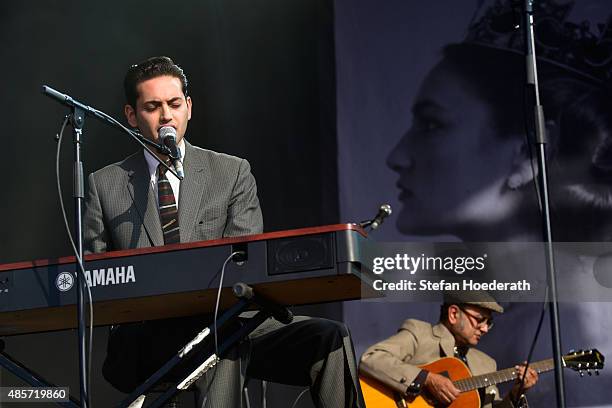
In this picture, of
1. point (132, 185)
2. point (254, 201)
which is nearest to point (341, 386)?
point (254, 201)

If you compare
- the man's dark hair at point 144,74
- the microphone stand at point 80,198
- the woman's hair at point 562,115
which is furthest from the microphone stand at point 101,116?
the woman's hair at point 562,115

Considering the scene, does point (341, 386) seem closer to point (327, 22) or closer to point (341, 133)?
point (341, 133)

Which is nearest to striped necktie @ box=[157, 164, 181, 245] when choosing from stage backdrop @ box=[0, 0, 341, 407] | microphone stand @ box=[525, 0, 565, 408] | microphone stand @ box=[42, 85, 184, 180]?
microphone stand @ box=[42, 85, 184, 180]

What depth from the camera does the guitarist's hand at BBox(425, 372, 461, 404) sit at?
5.14 m

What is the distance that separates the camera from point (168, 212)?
3375 millimetres

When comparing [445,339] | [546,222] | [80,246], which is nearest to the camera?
[80,246]

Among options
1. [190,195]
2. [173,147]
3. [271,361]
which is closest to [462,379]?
[271,361]

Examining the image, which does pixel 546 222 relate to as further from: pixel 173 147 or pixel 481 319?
pixel 481 319

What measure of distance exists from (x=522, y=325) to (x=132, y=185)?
2926mm

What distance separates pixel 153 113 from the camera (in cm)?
360

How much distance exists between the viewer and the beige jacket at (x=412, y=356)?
5.16 meters

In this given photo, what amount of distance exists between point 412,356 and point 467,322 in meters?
0.37

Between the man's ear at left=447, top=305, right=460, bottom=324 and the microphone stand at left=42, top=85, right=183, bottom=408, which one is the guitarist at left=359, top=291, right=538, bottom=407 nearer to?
the man's ear at left=447, top=305, right=460, bottom=324

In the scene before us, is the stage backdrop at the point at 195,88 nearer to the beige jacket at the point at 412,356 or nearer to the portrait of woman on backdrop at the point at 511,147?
the beige jacket at the point at 412,356
